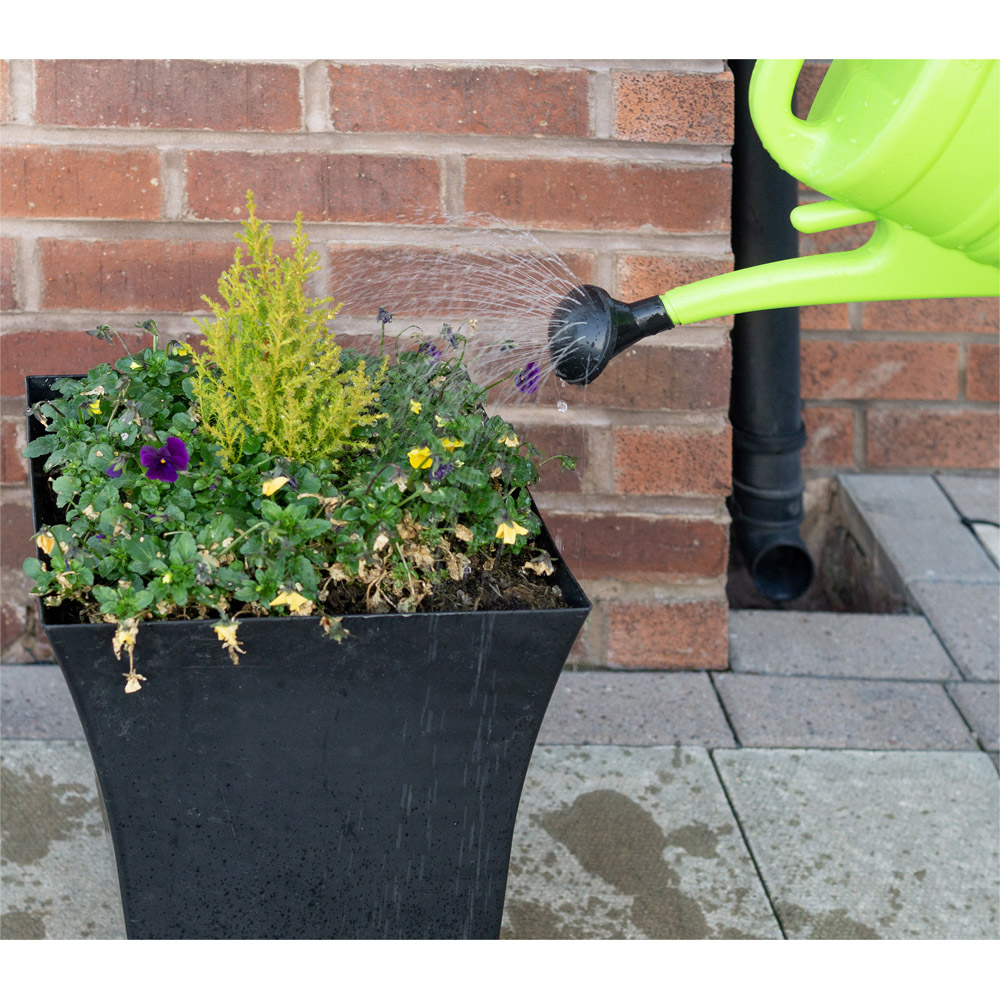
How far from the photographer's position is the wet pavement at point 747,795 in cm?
142

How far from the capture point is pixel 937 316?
7.51ft

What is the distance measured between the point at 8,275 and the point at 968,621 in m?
1.75

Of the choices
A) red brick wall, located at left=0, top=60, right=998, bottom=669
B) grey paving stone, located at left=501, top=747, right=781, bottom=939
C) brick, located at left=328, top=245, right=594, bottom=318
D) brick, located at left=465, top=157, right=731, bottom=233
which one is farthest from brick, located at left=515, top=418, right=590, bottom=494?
grey paving stone, located at left=501, top=747, right=781, bottom=939

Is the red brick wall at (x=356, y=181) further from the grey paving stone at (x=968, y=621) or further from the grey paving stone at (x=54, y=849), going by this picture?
the grey paving stone at (x=968, y=621)

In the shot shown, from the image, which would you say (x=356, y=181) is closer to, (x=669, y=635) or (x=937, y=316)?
(x=669, y=635)

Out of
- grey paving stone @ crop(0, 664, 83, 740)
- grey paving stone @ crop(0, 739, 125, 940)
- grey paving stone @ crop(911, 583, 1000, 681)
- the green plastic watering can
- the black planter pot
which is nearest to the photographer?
the green plastic watering can

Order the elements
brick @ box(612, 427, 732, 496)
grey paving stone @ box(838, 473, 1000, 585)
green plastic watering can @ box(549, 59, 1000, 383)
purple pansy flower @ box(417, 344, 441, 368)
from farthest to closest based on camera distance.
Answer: grey paving stone @ box(838, 473, 1000, 585)
brick @ box(612, 427, 732, 496)
purple pansy flower @ box(417, 344, 441, 368)
green plastic watering can @ box(549, 59, 1000, 383)

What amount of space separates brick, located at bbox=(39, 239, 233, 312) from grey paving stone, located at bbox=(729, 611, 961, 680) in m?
1.11

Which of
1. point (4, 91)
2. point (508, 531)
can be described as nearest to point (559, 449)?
point (508, 531)

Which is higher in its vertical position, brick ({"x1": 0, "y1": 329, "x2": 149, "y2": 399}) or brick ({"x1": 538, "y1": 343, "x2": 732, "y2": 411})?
brick ({"x1": 0, "y1": 329, "x2": 149, "y2": 399})

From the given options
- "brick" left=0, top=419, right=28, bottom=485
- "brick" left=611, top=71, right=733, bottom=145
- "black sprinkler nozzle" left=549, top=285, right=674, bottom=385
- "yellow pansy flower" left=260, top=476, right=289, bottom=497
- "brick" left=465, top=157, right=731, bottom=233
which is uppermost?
"brick" left=611, top=71, right=733, bottom=145

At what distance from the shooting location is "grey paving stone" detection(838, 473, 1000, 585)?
215 centimetres

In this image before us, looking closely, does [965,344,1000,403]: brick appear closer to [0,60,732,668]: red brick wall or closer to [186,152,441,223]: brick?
[0,60,732,668]: red brick wall

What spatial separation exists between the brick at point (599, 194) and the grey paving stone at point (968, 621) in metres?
0.85
